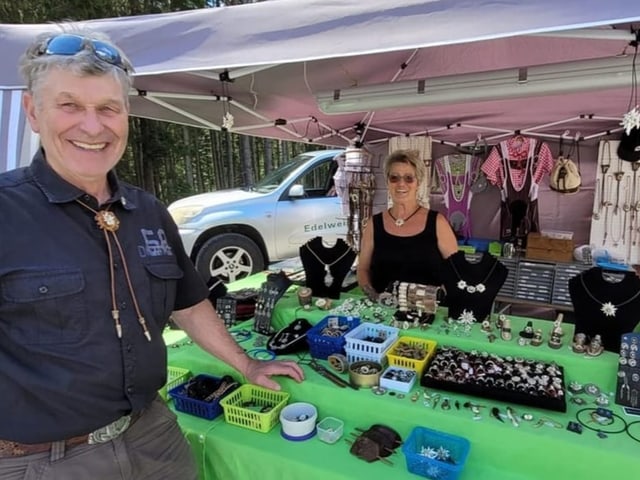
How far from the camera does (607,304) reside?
144 centimetres

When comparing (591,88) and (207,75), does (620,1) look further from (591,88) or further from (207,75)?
(207,75)

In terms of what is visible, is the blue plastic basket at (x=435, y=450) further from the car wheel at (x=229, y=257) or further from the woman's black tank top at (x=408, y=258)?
the car wheel at (x=229, y=257)

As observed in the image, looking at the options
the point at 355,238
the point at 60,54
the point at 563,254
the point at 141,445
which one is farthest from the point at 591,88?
the point at 355,238

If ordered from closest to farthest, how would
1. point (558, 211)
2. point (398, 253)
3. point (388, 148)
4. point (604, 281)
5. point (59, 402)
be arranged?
point (59, 402)
point (604, 281)
point (398, 253)
point (558, 211)
point (388, 148)

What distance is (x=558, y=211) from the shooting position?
13.8 ft

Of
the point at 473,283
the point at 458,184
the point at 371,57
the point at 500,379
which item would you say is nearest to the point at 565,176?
the point at 458,184

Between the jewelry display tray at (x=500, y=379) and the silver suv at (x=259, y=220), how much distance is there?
3515mm

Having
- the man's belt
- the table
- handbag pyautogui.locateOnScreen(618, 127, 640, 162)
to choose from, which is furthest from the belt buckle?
handbag pyautogui.locateOnScreen(618, 127, 640, 162)

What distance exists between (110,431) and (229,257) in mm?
4000

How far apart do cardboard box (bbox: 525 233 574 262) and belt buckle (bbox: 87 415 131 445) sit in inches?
145

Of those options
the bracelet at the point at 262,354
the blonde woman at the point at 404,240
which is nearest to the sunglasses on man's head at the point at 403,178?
the blonde woman at the point at 404,240

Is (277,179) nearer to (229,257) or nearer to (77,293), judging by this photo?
(229,257)

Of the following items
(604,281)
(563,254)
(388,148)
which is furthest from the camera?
(388,148)

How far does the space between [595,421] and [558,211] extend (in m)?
3.58
